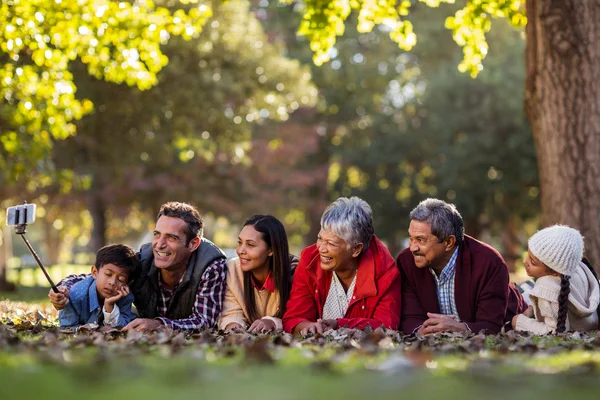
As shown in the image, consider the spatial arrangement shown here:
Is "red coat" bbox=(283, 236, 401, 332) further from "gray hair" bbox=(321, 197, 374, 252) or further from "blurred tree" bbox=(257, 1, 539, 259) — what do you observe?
"blurred tree" bbox=(257, 1, 539, 259)

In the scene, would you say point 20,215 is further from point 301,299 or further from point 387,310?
point 387,310

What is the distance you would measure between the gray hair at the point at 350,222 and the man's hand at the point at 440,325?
902 mm

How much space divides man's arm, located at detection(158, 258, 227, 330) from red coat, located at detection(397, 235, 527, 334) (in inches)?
67.4

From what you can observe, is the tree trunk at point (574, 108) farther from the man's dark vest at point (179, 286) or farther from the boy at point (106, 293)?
the boy at point (106, 293)

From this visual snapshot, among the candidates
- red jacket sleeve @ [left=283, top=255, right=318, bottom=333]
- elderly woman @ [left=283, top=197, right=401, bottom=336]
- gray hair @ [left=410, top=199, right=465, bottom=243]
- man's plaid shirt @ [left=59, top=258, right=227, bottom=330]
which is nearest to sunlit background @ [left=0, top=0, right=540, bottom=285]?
man's plaid shirt @ [left=59, top=258, right=227, bottom=330]

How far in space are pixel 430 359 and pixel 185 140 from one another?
17070 mm

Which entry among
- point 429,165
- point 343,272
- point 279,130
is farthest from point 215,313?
point 429,165

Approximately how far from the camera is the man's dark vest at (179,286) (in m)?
8.70

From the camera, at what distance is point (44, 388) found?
4.09 m

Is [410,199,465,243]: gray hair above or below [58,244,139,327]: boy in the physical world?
above

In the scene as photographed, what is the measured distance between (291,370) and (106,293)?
4.06 metres

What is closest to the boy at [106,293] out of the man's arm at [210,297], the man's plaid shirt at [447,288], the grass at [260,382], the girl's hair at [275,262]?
the man's arm at [210,297]

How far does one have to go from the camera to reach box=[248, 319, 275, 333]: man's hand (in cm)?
822

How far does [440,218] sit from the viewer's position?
27.1 feet
